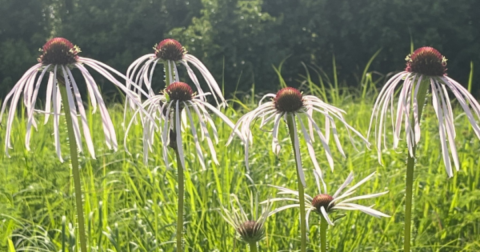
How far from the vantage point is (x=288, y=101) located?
4.26 ft

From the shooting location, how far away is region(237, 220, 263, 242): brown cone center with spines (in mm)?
1370

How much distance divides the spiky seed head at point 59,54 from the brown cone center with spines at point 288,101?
19.0 inches

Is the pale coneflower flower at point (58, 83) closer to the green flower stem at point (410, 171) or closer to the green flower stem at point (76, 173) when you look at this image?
the green flower stem at point (76, 173)

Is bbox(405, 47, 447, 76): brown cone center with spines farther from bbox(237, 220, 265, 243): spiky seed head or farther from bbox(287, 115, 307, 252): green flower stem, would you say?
bbox(237, 220, 265, 243): spiky seed head

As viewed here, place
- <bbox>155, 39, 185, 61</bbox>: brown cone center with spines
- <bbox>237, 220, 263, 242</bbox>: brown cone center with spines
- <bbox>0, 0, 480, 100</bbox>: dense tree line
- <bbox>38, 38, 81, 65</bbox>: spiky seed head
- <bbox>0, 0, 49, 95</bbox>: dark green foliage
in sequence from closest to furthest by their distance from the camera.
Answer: <bbox>38, 38, 81, 65</bbox>: spiky seed head → <bbox>237, 220, 263, 242</bbox>: brown cone center with spines → <bbox>155, 39, 185, 61</bbox>: brown cone center with spines → <bbox>0, 0, 480, 100</bbox>: dense tree line → <bbox>0, 0, 49, 95</bbox>: dark green foliage

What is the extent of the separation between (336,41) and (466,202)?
1588 centimetres

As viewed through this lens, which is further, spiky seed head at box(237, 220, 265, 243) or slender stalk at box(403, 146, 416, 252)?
spiky seed head at box(237, 220, 265, 243)

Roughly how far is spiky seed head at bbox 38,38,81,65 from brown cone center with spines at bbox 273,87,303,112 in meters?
0.48

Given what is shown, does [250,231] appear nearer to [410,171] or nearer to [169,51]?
[410,171]

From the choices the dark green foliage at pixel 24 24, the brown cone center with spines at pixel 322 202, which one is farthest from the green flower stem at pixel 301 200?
the dark green foliage at pixel 24 24

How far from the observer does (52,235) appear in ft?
8.30

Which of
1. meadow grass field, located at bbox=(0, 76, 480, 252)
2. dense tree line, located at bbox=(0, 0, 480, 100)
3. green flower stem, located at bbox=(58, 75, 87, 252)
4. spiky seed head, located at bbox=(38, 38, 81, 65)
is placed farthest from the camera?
dense tree line, located at bbox=(0, 0, 480, 100)

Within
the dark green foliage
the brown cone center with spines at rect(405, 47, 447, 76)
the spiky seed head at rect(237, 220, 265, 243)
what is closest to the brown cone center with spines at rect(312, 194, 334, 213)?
the spiky seed head at rect(237, 220, 265, 243)

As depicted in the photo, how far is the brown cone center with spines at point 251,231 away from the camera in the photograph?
137cm
